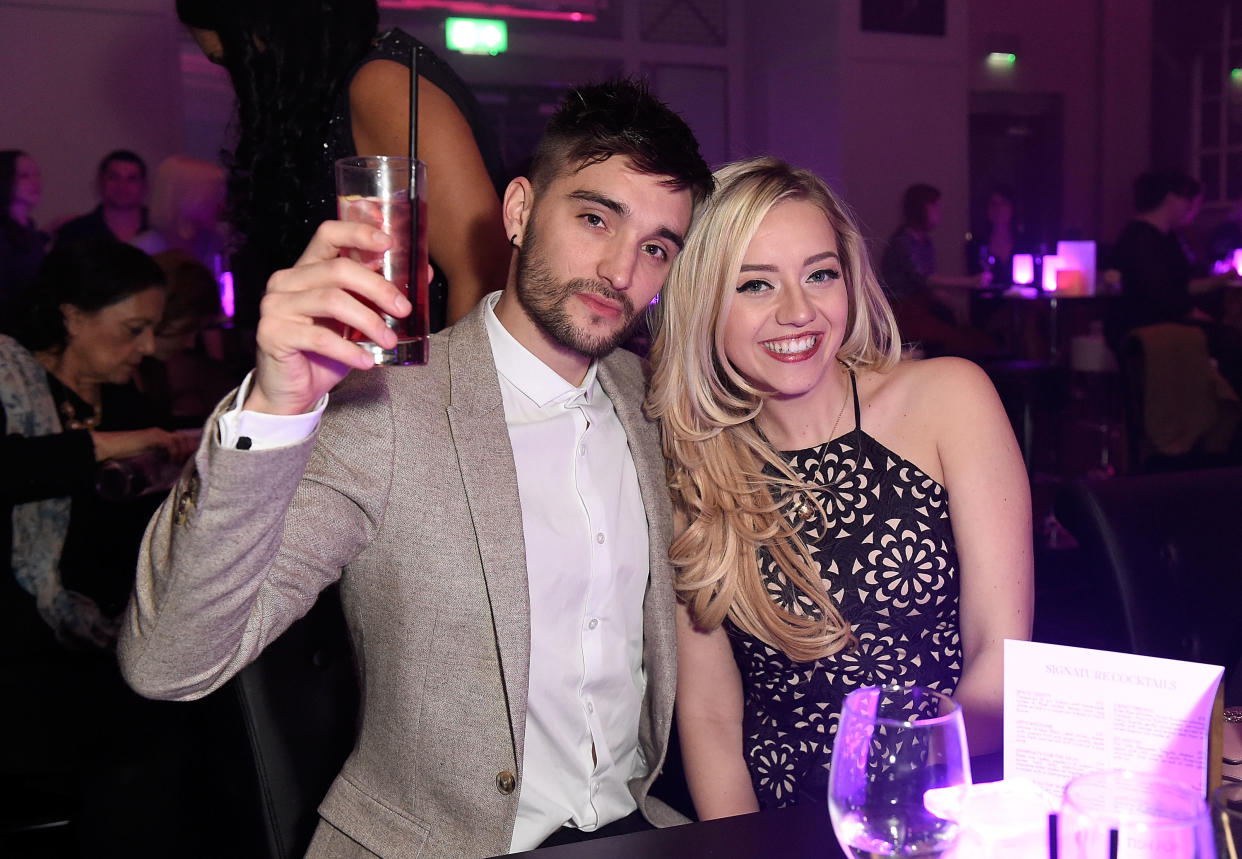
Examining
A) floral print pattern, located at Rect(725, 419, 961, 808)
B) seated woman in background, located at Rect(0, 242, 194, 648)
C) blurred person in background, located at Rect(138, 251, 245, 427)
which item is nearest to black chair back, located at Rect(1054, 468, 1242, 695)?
floral print pattern, located at Rect(725, 419, 961, 808)

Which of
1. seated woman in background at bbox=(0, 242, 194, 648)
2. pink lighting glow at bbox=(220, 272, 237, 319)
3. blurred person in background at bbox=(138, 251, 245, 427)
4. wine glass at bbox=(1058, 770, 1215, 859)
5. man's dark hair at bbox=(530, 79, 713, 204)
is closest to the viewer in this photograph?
wine glass at bbox=(1058, 770, 1215, 859)

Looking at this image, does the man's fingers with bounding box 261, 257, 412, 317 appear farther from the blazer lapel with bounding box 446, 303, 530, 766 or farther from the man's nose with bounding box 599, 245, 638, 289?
the man's nose with bounding box 599, 245, 638, 289

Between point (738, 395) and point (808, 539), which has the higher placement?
point (738, 395)

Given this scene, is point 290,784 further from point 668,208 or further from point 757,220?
point 757,220

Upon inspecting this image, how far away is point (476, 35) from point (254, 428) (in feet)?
27.7

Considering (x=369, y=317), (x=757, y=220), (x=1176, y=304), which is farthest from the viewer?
(x=1176, y=304)

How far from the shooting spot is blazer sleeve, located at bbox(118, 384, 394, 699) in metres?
1.13

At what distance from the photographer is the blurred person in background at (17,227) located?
550cm

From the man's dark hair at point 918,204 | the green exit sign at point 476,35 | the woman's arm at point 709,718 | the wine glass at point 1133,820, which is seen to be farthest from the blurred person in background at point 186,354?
the man's dark hair at point 918,204

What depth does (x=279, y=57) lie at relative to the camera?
1.83 meters

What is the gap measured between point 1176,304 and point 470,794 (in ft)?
20.5

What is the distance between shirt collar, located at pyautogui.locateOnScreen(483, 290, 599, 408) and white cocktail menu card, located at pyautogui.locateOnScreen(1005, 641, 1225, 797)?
0.93 m

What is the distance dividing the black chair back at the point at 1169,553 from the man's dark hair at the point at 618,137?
34.1 inches

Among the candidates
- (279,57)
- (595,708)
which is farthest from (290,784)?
(279,57)
